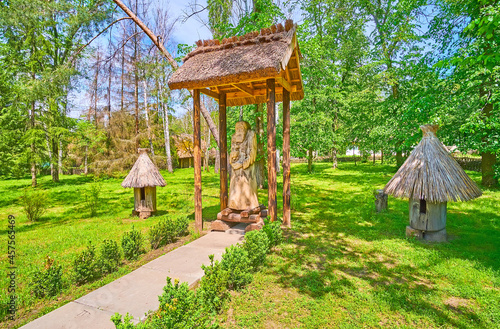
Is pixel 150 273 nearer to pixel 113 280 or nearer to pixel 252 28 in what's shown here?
pixel 113 280

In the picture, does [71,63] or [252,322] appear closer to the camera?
[252,322]

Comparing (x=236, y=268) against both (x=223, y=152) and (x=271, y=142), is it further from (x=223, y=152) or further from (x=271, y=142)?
(x=223, y=152)

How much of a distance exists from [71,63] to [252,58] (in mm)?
8651

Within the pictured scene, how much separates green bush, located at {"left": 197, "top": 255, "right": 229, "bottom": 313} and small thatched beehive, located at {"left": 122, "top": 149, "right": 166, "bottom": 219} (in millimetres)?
5373

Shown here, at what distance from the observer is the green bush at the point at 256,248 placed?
175 inches

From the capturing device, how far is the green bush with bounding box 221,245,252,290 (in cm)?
384

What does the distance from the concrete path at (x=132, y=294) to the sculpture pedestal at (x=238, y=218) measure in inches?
45.7

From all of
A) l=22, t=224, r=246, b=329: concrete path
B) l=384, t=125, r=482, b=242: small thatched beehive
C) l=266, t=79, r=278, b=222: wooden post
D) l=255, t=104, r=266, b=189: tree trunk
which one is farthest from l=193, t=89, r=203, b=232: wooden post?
l=384, t=125, r=482, b=242: small thatched beehive

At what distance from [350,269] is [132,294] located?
3705mm

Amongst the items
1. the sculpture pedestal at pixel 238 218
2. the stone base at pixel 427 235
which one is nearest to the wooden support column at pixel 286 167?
the sculpture pedestal at pixel 238 218

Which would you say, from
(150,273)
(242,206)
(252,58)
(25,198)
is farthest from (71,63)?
(150,273)

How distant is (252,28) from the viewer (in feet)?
32.9

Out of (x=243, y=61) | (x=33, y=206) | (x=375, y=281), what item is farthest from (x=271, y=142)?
(x=33, y=206)

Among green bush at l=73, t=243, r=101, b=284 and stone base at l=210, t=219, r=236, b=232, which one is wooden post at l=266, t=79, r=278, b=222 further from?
green bush at l=73, t=243, r=101, b=284
